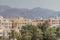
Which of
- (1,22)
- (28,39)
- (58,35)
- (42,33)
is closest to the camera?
(28,39)

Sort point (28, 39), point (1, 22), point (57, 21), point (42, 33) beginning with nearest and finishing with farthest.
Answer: point (28, 39), point (42, 33), point (1, 22), point (57, 21)

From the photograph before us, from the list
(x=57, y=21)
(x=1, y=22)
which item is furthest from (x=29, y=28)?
(x=57, y=21)

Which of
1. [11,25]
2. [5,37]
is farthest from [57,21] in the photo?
[5,37]

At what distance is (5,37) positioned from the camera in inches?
477

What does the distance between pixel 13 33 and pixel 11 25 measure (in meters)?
7.00

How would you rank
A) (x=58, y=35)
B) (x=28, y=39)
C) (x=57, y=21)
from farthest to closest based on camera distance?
(x=57, y=21) < (x=58, y=35) < (x=28, y=39)

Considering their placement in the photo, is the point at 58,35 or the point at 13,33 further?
the point at 58,35

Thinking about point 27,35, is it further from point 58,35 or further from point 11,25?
point 11,25

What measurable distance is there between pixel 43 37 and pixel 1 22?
674 centimetres

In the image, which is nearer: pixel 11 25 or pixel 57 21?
pixel 11 25

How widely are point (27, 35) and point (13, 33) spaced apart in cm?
56

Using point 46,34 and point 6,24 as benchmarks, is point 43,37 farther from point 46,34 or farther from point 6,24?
point 6,24

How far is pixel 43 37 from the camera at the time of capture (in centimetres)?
1164

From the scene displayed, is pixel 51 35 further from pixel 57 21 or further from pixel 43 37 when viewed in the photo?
pixel 57 21
